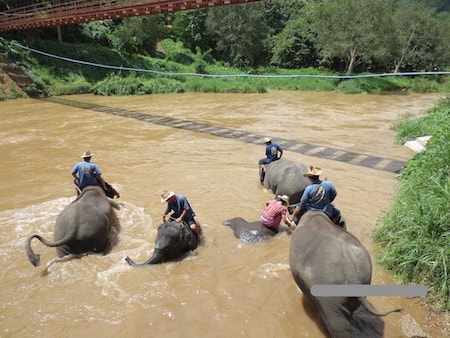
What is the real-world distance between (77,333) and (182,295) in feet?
4.41

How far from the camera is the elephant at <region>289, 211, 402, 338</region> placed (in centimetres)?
372

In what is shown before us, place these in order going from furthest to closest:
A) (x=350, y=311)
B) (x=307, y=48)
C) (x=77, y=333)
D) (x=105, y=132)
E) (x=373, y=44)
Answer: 1. (x=307, y=48)
2. (x=373, y=44)
3. (x=105, y=132)
4. (x=77, y=333)
5. (x=350, y=311)

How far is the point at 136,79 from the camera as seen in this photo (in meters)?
28.0

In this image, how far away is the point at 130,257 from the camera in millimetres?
5961

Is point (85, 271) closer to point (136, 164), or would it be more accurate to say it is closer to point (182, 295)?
point (182, 295)

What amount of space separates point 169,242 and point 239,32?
129 ft

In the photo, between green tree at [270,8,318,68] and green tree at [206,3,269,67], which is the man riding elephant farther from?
green tree at [270,8,318,68]

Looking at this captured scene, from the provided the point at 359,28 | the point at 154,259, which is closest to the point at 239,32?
the point at 359,28

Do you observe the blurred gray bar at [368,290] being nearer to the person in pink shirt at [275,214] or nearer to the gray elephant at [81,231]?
the person in pink shirt at [275,214]

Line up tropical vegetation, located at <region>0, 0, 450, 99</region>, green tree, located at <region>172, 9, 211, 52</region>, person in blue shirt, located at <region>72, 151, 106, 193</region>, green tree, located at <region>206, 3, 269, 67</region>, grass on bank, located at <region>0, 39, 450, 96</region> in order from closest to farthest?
1. person in blue shirt, located at <region>72, 151, 106, 193</region>
2. grass on bank, located at <region>0, 39, 450, 96</region>
3. tropical vegetation, located at <region>0, 0, 450, 99</region>
4. green tree, located at <region>206, 3, 269, 67</region>
5. green tree, located at <region>172, 9, 211, 52</region>

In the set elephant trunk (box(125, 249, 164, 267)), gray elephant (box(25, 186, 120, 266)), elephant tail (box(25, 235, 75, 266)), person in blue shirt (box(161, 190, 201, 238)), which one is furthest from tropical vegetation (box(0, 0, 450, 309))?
elephant tail (box(25, 235, 75, 266))

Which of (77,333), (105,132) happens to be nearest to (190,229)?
(77,333)

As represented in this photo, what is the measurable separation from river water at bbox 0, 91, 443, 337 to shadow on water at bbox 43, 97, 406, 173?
0.24 ft

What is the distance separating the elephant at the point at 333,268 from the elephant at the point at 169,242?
78.5 inches
